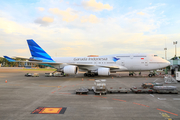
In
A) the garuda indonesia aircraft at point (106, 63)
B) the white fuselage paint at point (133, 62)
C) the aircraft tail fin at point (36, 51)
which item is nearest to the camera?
the garuda indonesia aircraft at point (106, 63)

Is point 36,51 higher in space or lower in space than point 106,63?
higher

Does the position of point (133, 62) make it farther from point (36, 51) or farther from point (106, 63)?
point (36, 51)

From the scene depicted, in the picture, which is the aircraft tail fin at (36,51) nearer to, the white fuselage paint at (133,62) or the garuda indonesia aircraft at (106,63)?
the garuda indonesia aircraft at (106,63)

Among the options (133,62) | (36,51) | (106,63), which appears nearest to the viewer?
(133,62)

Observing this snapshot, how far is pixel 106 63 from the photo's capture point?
26.4 m

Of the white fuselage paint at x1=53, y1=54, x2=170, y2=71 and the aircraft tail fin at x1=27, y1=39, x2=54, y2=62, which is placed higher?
the aircraft tail fin at x1=27, y1=39, x2=54, y2=62

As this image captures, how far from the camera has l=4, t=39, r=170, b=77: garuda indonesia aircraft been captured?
23.3 m

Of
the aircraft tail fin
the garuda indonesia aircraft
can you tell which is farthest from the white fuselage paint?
the aircraft tail fin

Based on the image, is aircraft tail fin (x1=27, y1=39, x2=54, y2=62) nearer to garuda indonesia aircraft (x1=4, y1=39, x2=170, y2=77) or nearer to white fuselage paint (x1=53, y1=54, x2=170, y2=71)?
garuda indonesia aircraft (x1=4, y1=39, x2=170, y2=77)

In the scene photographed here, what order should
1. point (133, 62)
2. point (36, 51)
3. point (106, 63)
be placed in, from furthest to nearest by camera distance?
1. point (36, 51)
2. point (106, 63)
3. point (133, 62)

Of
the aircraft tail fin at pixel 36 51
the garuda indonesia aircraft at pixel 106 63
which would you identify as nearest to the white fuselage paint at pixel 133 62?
the garuda indonesia aircraft at pixel 106 63

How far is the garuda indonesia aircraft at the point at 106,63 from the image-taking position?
23344 millimetres

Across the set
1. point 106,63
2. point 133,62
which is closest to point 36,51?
point 106,63

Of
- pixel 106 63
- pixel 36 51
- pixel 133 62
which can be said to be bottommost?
pixel 106 63
